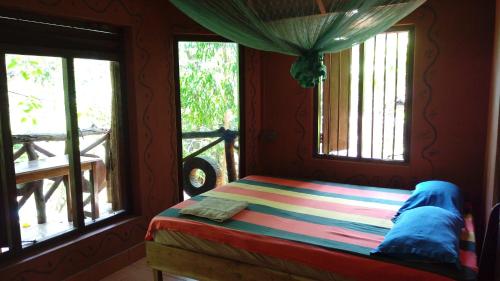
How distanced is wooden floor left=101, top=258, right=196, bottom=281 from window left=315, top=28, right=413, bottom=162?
6.24ft

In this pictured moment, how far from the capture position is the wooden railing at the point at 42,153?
262 centimetres

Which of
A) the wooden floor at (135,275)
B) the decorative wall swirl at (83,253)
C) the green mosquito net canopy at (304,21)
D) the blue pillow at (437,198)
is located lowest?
the wooden floor at (135,275)

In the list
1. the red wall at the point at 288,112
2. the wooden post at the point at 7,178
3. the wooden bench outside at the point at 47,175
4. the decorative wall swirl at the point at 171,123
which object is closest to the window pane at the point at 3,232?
the wooden post at the point at 7,178

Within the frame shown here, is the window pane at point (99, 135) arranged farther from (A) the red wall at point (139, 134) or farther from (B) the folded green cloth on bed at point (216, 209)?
(B) the folded green cloth on bed at point (216, 209)

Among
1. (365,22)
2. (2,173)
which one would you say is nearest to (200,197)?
(2,173)

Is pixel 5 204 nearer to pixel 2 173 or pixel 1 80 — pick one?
pixel 2 173

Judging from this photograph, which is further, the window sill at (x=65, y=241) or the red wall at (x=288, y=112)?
the red wall at (x=288, y=112)

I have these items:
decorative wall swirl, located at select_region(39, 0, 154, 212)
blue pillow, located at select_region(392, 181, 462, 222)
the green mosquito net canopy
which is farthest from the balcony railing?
blue pillow, located at select_region(392, 181, 462, 222)

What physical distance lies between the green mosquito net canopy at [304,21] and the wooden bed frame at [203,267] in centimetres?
121

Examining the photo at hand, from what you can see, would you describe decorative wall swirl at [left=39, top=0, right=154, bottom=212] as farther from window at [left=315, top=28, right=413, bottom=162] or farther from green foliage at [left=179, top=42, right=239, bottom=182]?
window at [left=315, top=28, right=413, bottom=162]

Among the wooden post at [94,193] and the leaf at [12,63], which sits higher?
the leaf at [12,63]

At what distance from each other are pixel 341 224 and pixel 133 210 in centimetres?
190

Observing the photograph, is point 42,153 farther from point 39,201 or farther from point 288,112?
point 288,112

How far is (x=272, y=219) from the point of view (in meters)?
2.46
